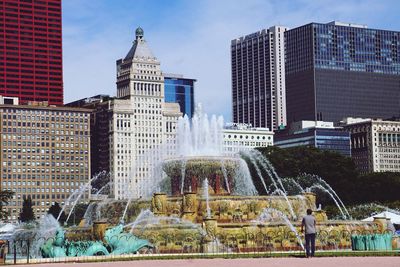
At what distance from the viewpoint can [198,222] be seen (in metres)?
49.8

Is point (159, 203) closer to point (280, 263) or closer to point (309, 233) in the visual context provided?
point (309, 233)

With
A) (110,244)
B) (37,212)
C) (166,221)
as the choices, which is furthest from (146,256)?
(37,212)

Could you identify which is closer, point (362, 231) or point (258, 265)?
point (258, 265)

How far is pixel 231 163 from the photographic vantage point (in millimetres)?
59844

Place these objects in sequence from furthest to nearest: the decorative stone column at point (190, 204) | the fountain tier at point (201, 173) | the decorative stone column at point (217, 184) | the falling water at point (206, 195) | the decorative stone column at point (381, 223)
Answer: the decorative stone column at point (217, 184)
the fountain tier at point (201, 173)
the falling water at point (206, 195)
the decorative stone column at point (190, 204)
the decorative stone column at point (381, 223)

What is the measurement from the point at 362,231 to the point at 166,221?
1054 cm

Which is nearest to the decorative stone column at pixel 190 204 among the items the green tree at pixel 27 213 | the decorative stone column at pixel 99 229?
the decorative stone column at pixel 99 229

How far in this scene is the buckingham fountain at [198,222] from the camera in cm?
4175

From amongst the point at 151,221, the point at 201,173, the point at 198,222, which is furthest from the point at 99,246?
the point at 201,173

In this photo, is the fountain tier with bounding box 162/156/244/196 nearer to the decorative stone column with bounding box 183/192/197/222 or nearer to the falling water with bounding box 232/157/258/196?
the falling water with bounding box 232/157/258/196

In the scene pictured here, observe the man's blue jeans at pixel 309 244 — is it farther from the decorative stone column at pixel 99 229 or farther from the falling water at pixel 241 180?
the falling water at pixel 241 180

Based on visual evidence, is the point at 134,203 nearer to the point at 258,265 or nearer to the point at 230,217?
the point at 230,217

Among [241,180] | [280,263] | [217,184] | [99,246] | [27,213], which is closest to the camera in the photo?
[280,263]

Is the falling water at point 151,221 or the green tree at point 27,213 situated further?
the green tree at point 27,213
